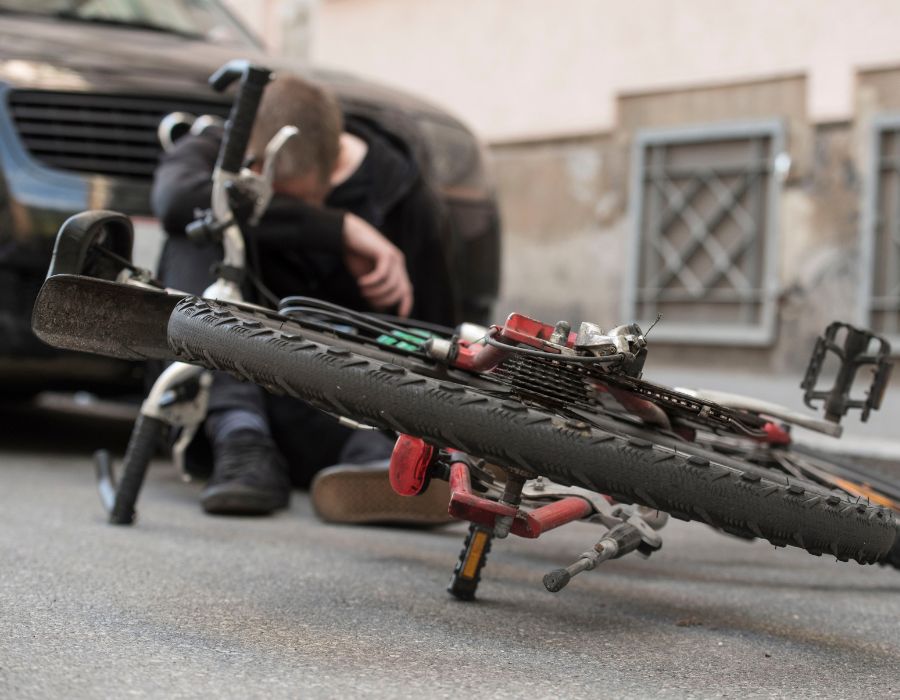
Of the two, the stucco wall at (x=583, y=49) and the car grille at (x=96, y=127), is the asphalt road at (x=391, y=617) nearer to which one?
the car grille at (x=96, y=127)

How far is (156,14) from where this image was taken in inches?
185

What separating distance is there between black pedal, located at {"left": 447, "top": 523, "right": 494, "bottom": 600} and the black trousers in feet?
3.37

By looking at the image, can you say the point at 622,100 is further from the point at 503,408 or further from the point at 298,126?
the point at 503,408

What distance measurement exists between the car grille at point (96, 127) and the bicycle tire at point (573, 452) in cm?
211

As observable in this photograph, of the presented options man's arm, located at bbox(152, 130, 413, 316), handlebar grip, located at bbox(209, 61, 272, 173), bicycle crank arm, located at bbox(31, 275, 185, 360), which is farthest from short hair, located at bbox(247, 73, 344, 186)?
bicycle crank arm, located at bbox(31, 275, 185, 360)

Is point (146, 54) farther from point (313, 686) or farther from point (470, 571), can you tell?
point (313, 686)

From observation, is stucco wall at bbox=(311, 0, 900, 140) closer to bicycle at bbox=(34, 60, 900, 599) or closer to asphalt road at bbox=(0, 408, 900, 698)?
asphalt road at bbox=(0, 408, 900, 698)

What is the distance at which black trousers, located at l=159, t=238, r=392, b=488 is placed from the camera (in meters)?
3.18

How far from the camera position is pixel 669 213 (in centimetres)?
955

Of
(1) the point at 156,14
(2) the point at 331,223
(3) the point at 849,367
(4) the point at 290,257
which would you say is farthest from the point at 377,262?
(1) the point at 156,14

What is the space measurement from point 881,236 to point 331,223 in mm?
6358

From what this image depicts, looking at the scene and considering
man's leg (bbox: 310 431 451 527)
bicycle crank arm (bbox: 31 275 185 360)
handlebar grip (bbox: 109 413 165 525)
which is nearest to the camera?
bicycle crank arm (bbox: 31 275 185 360)

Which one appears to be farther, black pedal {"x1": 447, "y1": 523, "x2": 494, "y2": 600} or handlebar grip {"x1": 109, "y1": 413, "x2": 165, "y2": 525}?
handlebar grip {"x1": 109, "y1": 413, "x2": 165, "y2": 525}

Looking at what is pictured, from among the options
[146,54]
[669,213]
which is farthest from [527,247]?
[146,54]
